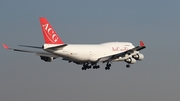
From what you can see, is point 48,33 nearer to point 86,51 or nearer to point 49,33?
point 49,33

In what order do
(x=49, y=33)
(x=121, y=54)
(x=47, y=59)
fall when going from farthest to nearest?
(x=47, y=59) < (x=121, y=54) < (x=49, y=33)

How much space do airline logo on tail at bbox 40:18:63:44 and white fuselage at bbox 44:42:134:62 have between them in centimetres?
128

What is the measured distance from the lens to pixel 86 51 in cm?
11562

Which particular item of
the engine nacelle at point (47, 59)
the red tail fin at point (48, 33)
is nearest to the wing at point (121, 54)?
the engine nacelle at point (47, 59)

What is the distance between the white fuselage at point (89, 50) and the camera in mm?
112438

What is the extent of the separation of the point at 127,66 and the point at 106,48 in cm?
477

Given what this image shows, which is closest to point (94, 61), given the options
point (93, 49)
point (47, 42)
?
point (93, 49)

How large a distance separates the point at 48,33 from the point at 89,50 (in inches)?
362

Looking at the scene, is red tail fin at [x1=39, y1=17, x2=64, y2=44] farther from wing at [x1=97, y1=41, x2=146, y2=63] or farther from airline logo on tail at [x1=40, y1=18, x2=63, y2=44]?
wing at [x1=97, y1=41, x2=146, y2=63]

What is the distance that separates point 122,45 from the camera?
12181 cm

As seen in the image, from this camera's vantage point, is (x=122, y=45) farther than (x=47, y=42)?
Yes

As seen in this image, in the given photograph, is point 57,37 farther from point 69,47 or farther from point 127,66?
point 127,66

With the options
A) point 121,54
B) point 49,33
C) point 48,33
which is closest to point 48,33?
point 48,33

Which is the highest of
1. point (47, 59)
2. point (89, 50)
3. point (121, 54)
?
point (89, 50)
